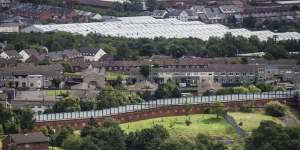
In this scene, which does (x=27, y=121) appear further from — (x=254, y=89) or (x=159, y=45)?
(x=159, y=45)

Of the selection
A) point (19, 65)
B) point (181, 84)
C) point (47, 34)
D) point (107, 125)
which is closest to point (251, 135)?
point (107, 125)

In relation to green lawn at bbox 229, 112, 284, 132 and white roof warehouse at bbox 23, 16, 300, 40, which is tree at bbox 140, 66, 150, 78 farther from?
white roof warehouse at bbox 23, 16, 300, 40

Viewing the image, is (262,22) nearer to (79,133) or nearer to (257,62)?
(257,62)

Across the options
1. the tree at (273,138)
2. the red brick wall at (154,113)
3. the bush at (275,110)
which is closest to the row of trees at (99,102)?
the red brick wall at (154,113)

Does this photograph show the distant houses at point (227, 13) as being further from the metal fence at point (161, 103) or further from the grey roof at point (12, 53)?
the metal fence at point (161, 103)

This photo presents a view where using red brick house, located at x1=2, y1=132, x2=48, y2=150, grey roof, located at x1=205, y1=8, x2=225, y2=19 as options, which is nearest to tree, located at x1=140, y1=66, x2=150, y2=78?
red brick house, located at x1=2, y1=132, x2=48, y2=150

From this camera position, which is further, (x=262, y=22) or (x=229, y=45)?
(x=262, y=22)
